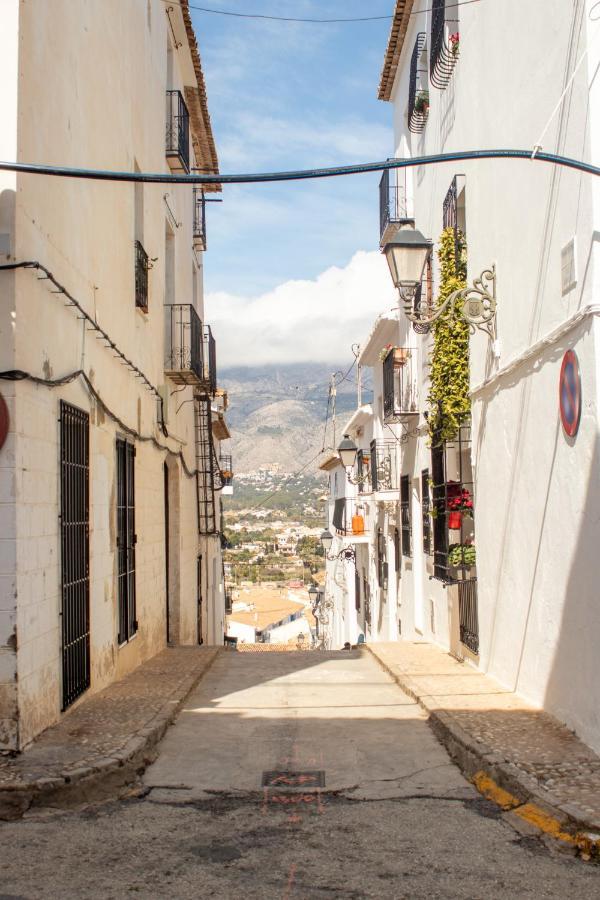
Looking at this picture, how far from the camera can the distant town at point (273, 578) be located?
60125 millimetres

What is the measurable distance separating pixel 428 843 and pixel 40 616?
3.51 m

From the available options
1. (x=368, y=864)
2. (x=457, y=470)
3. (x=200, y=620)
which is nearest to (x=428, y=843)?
(x=368, y=864)

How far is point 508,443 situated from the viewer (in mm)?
9672

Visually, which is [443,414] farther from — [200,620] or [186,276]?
[200,620]

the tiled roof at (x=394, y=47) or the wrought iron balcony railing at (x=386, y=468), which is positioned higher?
the tiled roof at (x=394, y=47)

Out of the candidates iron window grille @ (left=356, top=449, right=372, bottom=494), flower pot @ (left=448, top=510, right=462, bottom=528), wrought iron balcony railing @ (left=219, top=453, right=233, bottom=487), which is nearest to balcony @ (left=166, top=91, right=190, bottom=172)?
flower pot @ (left=448, top=510, right=462, bottom=528)

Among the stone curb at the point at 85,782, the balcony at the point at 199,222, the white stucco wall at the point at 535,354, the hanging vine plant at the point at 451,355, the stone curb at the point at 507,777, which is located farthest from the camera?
the balcony at the point at 199,222

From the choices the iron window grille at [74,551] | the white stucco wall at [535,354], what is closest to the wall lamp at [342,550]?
the white stucco wall at [535,354]

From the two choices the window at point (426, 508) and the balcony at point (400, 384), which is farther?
the balcony at point (400, 384)

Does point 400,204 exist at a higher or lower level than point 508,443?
higher

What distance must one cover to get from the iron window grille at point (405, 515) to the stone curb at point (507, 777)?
28.6 feet

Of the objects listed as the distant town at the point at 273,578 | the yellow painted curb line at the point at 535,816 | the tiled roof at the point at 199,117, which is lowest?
the distant town at the point at 273,578

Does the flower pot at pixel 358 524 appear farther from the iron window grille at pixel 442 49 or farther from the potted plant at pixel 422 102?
the iron window grille at pixel 442 49

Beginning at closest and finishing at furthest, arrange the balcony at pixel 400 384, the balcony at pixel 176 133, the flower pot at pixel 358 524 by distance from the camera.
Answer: the balcony at pixel 176 133 < the balcony at pixel 400 384 < the flower pot at pixel 358 524
